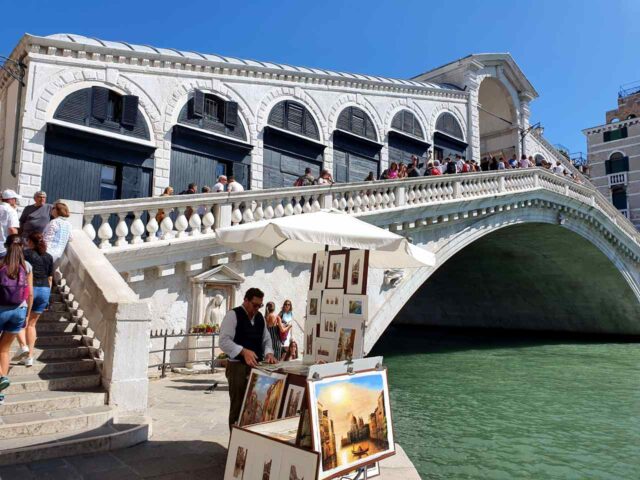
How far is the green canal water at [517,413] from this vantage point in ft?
20.7

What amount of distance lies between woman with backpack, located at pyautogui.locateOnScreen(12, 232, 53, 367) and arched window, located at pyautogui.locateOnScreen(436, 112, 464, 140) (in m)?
16.7

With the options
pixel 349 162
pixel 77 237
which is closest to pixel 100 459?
pixel 77 237

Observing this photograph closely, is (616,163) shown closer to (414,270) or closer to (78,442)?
(414,270)

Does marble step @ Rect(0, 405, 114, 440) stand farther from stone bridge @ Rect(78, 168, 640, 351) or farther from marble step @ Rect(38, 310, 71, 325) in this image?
stone bridge @ Rect(78, 168, 640, 351)

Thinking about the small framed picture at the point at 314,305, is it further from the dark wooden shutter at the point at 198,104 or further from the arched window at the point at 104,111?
the dark wooden shutter at the point at 198,104

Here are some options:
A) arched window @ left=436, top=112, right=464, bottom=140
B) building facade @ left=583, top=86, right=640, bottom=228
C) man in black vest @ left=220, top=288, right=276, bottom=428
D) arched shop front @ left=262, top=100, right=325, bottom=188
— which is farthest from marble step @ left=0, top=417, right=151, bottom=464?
building facade @ left=583, top=86, right=640, bottom=228

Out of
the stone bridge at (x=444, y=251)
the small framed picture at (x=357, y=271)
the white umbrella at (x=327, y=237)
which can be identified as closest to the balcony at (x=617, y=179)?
the stone bridge at (x=444, y=251)

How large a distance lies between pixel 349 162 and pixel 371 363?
12952 mm

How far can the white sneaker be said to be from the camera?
5176 mm

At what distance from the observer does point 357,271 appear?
4.24 meters

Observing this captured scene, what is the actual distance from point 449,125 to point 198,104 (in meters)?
11.7

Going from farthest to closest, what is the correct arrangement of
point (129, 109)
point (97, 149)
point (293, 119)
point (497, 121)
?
1. point (497, 121)
2. point (293, 119)
3. point (129, 109)
4. point (97, 149)

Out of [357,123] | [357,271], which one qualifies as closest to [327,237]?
[357,271]

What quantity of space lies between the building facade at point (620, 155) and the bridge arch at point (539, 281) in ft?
58.9
